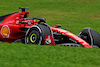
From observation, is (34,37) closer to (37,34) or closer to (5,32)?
(37,34)

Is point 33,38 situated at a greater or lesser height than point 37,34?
lesser

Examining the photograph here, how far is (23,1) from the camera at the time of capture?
3127 cm

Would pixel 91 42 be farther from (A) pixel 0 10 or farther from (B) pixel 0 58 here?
(A) pixel 0 10

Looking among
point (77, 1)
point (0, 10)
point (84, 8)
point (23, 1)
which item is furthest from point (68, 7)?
point (0, 10)

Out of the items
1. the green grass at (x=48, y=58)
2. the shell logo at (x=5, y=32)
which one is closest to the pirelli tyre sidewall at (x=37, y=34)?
the shell logo at (x=5, y=32)

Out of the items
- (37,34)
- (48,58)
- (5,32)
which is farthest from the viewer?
(5,32)

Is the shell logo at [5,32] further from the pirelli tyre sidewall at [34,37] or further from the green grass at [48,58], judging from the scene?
the green grass at [48,58]

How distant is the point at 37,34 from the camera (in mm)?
7363

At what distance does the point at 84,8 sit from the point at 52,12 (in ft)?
17.4

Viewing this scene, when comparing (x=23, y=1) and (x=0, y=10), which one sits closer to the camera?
(x=0, y=10)

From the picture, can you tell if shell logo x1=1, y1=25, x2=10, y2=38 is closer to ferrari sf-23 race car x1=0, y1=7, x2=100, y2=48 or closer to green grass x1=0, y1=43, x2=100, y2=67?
ferrari sf-23 race car x1=0, y1=7, x2=100, y2=48

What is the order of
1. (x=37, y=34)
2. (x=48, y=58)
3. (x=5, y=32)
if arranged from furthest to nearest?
1. (x=5, y=32)
2. (x=37, y=34)
3. (x=48, y=58)

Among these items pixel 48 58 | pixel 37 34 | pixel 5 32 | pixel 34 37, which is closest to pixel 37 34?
pixel 37 34

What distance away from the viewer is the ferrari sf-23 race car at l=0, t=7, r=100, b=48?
7.32 meters
